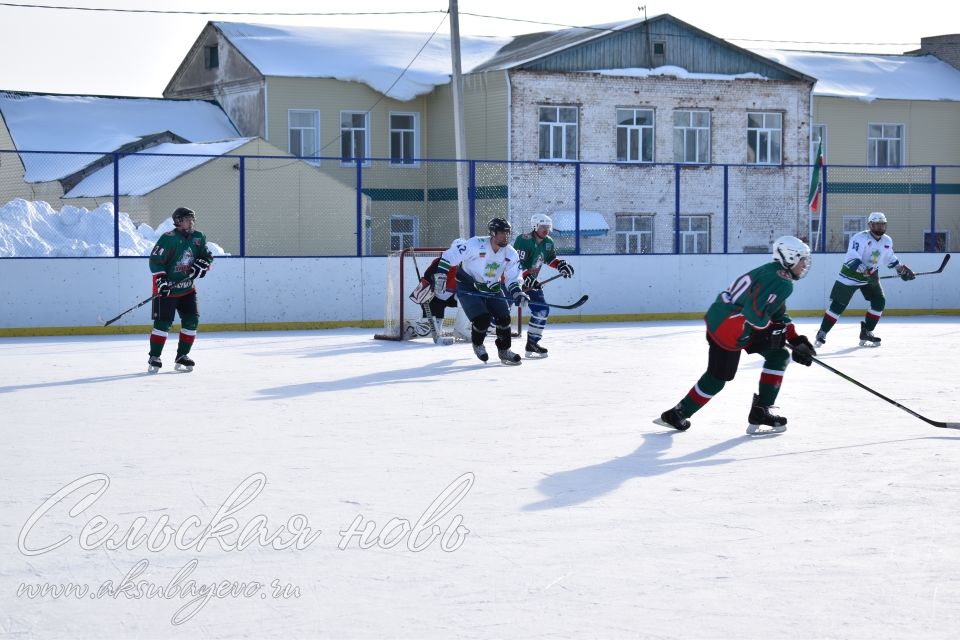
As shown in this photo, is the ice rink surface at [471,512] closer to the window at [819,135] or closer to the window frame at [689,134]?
the window frame at [689,134]

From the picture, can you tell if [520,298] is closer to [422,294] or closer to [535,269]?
[535,269]

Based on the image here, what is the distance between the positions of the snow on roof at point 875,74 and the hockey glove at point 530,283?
21.1m

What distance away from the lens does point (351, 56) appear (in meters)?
30.2

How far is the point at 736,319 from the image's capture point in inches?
291

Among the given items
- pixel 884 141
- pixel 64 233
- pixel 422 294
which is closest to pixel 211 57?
pixel 64 233

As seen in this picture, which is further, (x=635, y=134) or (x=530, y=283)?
(x=635, y=134)

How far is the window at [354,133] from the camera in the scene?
29453mm

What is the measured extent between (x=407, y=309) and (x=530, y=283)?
9.21ft

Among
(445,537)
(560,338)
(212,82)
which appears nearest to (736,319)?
Result: (445,537)

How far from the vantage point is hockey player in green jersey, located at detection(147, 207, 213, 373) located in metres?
10.9

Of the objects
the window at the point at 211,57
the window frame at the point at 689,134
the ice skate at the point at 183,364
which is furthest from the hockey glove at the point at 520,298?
the window at the point at 211,57

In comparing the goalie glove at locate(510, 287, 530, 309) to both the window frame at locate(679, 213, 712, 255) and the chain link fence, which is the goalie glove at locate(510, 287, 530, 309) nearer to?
the chain link fence

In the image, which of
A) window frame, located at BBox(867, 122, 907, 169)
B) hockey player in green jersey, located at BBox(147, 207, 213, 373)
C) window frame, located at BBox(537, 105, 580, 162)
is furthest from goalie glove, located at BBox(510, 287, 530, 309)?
window frame, located at BBox(867, 122, 907, 169)

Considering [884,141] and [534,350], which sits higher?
[884,141]
